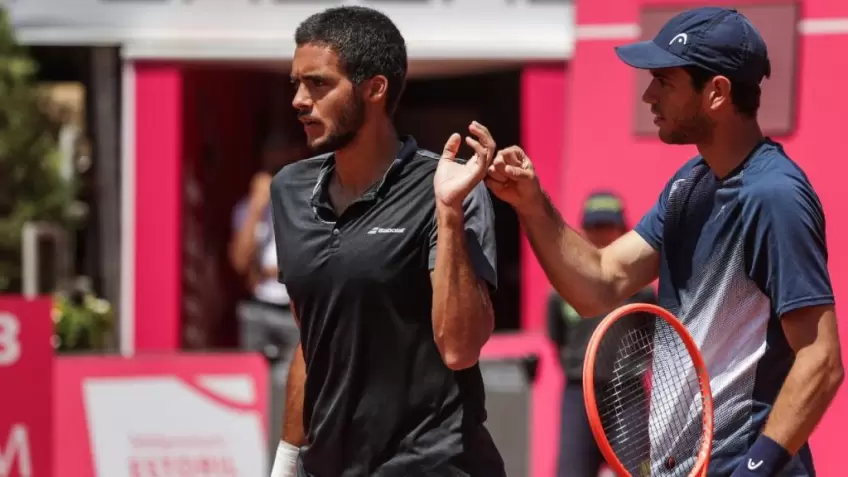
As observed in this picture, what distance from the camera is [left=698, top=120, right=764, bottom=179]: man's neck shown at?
12.4 ft

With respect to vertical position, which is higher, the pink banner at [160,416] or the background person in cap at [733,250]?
the background person in cap at [733,250]

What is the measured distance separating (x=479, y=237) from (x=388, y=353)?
1.22ft

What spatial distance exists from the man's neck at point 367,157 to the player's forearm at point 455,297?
398 mm

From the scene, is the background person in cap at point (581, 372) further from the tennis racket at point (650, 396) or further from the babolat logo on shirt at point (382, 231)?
the babolat logo on shirt at point (382, 231)

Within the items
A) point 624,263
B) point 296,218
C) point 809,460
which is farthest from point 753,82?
point 296,218

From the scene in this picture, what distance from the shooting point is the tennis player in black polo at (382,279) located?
12.0 feet

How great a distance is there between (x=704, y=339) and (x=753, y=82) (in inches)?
25.6

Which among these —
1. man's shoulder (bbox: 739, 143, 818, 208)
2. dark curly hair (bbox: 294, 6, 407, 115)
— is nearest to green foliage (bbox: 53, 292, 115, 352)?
dark curly hair (bbox: 294, 6, 407, 115)

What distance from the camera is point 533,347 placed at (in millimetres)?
9000

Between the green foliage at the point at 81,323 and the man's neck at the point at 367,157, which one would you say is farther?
the green foliage at the point at 81,323

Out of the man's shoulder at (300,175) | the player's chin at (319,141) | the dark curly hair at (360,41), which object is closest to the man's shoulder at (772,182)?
the dark curly hair at (360,41)

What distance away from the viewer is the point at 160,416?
842 cm

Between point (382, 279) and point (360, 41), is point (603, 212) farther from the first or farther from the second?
point (382, 279)

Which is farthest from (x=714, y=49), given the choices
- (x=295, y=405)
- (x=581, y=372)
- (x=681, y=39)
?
(x=581, y=372)
